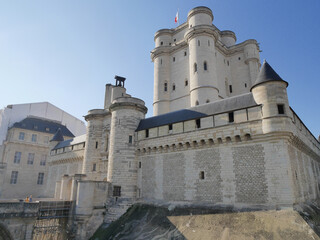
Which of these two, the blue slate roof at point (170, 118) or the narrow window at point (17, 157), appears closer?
the blue slate roof at point (170, 118)

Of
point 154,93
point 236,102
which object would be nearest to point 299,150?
point 236,102

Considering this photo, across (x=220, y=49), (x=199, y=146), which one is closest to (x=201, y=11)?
(x=220, y=49)

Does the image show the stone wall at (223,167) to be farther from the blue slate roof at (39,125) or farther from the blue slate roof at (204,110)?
the blue slate roof at (39,125)

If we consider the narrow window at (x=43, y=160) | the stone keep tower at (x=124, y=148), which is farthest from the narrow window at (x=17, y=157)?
the stone keep tower at (x=124, y=148)

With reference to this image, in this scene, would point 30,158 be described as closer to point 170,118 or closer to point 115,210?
point 115,210

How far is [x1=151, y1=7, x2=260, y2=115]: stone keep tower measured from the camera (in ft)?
75.6

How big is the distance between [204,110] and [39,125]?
31.2 metres

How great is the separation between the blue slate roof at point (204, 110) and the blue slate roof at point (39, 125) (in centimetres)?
2442

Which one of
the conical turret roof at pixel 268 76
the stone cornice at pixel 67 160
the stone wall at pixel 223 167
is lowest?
the stone wall at pixel 223 167

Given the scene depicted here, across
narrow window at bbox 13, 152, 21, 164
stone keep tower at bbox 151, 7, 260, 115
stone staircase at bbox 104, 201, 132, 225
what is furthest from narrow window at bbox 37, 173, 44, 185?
stone staircase at bbox 104, 201, 132, 225

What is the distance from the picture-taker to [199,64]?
23.0m

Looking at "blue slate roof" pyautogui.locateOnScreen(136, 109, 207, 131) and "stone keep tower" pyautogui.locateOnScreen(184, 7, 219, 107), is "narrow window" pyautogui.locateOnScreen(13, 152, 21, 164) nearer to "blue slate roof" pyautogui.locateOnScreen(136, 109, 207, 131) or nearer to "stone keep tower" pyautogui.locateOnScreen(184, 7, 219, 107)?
"blue slate roof" pyautogui.locateOnScreen(136, 109, 207, 131)

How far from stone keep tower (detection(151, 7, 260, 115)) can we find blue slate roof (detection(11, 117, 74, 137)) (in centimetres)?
2035

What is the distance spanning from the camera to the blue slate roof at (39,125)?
34.3m
